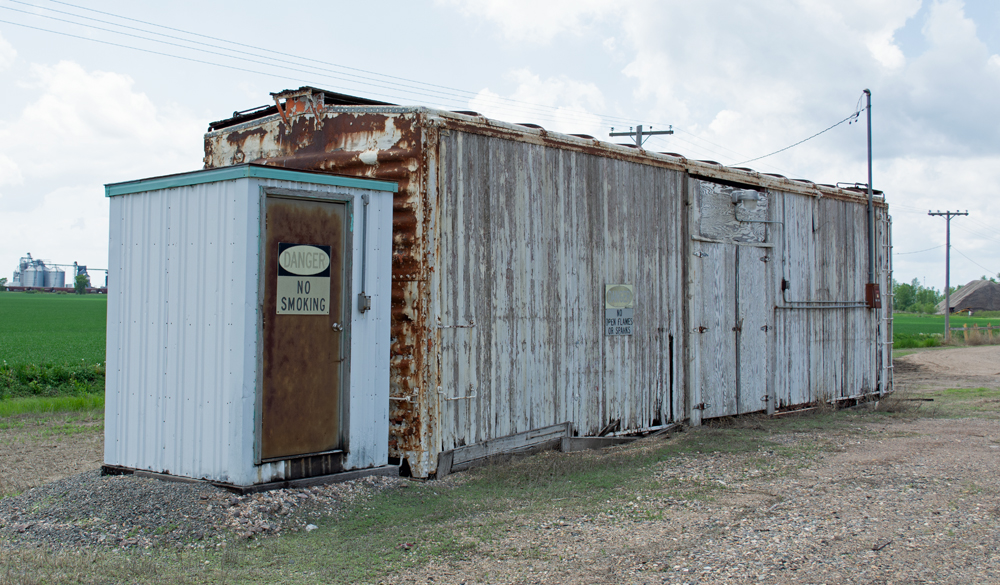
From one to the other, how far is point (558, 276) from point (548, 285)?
0.65 feet

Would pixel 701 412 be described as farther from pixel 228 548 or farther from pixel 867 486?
pixel 228 548

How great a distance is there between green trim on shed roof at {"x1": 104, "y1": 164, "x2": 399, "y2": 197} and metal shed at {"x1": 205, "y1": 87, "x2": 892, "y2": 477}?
0.74 metres

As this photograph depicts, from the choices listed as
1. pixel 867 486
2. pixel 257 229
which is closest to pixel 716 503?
pixel 867 486

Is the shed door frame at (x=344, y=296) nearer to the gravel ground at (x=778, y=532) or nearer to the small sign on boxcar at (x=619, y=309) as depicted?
the gravel ground at (x=778, y=532)

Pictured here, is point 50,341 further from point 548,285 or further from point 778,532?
point 778,532

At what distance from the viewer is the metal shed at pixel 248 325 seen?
6.22 m

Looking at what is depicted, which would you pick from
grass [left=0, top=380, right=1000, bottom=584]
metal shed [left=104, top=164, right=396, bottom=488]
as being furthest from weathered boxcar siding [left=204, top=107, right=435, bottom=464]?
grass [left=0, top=380, right=1000, bottom=584]

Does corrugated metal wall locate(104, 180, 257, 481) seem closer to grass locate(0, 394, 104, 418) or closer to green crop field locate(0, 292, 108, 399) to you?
grass locate(0, 394, 104, 418)

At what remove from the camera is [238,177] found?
620cm

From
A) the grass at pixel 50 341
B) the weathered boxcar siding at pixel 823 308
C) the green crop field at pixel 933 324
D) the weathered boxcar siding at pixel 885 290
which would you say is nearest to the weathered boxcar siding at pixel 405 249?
the weathered boxcar siding at pixel 823 308

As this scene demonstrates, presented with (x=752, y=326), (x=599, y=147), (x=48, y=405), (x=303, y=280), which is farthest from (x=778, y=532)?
(x=48, y=405)

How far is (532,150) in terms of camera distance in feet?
28.4

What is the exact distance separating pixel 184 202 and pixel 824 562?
5.51 m

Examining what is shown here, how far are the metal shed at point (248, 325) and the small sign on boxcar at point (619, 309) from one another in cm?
330
